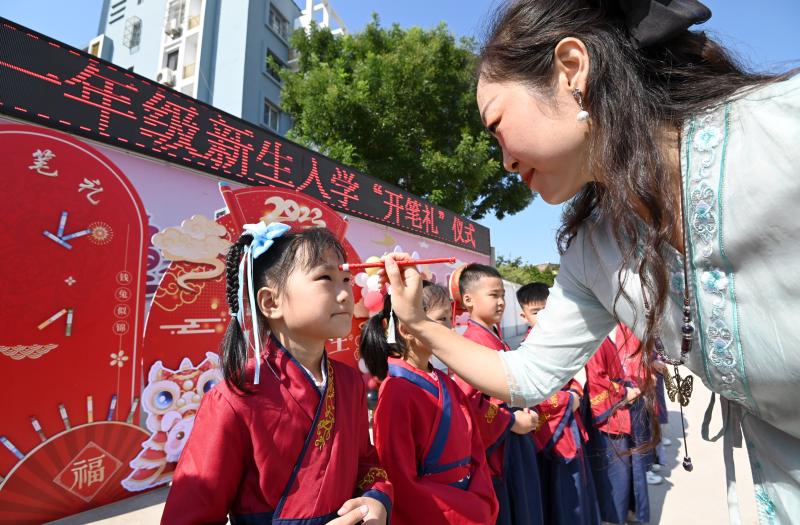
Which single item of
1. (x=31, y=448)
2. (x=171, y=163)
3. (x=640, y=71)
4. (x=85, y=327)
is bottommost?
(x=31, y=448)

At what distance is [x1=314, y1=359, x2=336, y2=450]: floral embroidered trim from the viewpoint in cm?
127

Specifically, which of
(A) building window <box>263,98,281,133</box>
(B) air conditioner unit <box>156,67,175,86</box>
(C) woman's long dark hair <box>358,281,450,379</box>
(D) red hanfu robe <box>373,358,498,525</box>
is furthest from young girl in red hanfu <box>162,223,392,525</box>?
(B) air conditioner unit <box>156,67,175,86</box>

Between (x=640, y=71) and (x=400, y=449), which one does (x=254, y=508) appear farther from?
(x=640, y=71)

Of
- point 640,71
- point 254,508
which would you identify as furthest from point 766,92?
point 254,508

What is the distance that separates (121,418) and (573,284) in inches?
116

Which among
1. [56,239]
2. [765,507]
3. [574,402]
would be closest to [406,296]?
[765,507]

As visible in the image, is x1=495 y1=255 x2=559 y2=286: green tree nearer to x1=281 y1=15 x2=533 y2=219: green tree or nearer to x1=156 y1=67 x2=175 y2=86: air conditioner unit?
x1=281 y1=15 x2=533 y2=219: green tree

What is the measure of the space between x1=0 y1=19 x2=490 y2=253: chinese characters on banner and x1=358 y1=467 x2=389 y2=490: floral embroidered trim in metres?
2.54

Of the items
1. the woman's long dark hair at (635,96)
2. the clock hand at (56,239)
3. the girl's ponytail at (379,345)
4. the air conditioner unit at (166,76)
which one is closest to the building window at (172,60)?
the air conditioner unit at (166,76)

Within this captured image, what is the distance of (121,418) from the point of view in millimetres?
2721

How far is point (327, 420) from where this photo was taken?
1.32m

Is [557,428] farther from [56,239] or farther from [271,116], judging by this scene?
[271,116]

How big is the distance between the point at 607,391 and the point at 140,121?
3.81m

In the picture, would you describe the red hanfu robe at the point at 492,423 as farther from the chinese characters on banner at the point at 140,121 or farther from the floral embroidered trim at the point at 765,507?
the chinese characters on banner at the point at 140,121
